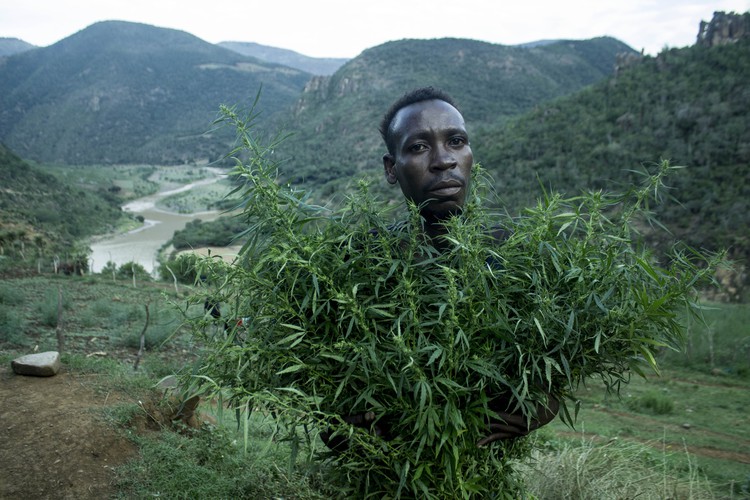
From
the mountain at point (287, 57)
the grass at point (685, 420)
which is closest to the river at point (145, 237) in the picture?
the grass at point (685, 420)

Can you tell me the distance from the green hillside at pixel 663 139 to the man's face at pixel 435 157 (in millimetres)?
15374

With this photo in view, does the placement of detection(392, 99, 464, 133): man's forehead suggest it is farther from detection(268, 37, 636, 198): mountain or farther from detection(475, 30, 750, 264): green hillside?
detection(268, 37, 636, 198): mountain

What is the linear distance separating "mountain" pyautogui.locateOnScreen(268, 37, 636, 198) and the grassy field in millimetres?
22974

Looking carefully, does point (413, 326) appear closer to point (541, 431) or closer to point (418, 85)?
point (541, 431)

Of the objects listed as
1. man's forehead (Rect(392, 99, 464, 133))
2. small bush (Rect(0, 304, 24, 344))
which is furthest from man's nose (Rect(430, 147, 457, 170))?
small bush (Rect(0, 304, 24, 344))

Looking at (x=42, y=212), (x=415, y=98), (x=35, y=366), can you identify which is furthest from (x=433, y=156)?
(x=42, y=212)

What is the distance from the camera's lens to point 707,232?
17609 millimetres

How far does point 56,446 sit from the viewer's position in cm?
369

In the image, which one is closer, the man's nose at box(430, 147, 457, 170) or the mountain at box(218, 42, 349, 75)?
the man's nose at box(430, 147, 457, 170)

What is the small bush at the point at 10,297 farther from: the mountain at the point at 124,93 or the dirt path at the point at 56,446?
the mountain at the point at 124,93

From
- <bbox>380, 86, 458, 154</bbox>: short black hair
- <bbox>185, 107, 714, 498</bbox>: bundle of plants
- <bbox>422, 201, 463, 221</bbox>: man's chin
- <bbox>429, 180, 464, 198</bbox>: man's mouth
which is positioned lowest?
<bbox>185, 107, 714, 498</bbox>: bundle of plants

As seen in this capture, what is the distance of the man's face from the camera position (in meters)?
1.91

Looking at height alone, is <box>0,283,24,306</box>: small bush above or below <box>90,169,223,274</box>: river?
above

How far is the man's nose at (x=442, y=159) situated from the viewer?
6.22 ft
